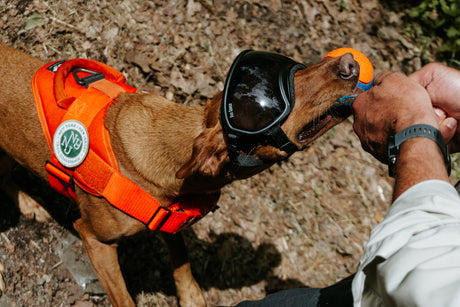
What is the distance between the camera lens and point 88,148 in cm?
288

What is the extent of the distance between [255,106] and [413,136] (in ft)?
3.60

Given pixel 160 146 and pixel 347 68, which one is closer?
pixel 347 68

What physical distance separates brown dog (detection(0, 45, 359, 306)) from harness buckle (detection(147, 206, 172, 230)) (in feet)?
0.28

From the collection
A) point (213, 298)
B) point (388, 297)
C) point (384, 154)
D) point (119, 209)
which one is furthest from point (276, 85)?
point (213, 298)

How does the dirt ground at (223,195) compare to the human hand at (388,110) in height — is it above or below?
below

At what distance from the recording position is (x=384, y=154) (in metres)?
2.19

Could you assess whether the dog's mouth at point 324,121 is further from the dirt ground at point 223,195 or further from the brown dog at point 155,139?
the dirt ground at point 223,195

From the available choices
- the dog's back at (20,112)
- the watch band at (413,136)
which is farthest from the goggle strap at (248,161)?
the dog's back at (20,112)

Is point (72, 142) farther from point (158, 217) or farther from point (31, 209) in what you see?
point (31, 209)

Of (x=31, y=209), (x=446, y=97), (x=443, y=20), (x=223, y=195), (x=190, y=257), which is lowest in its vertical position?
(x=190, y=257)

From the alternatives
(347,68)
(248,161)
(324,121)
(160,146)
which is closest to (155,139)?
(160,146)

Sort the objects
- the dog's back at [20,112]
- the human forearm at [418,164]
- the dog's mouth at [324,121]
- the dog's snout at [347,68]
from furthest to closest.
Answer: the dog's back at [20,112]
the dog's mouth at [324,121]
the dog's snout at [347,68]
the human forearm at [418,164]

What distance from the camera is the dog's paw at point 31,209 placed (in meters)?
3.90

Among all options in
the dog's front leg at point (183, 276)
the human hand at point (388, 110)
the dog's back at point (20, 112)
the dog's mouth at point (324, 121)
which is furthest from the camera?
the dog's front leg at point (183, 276)
